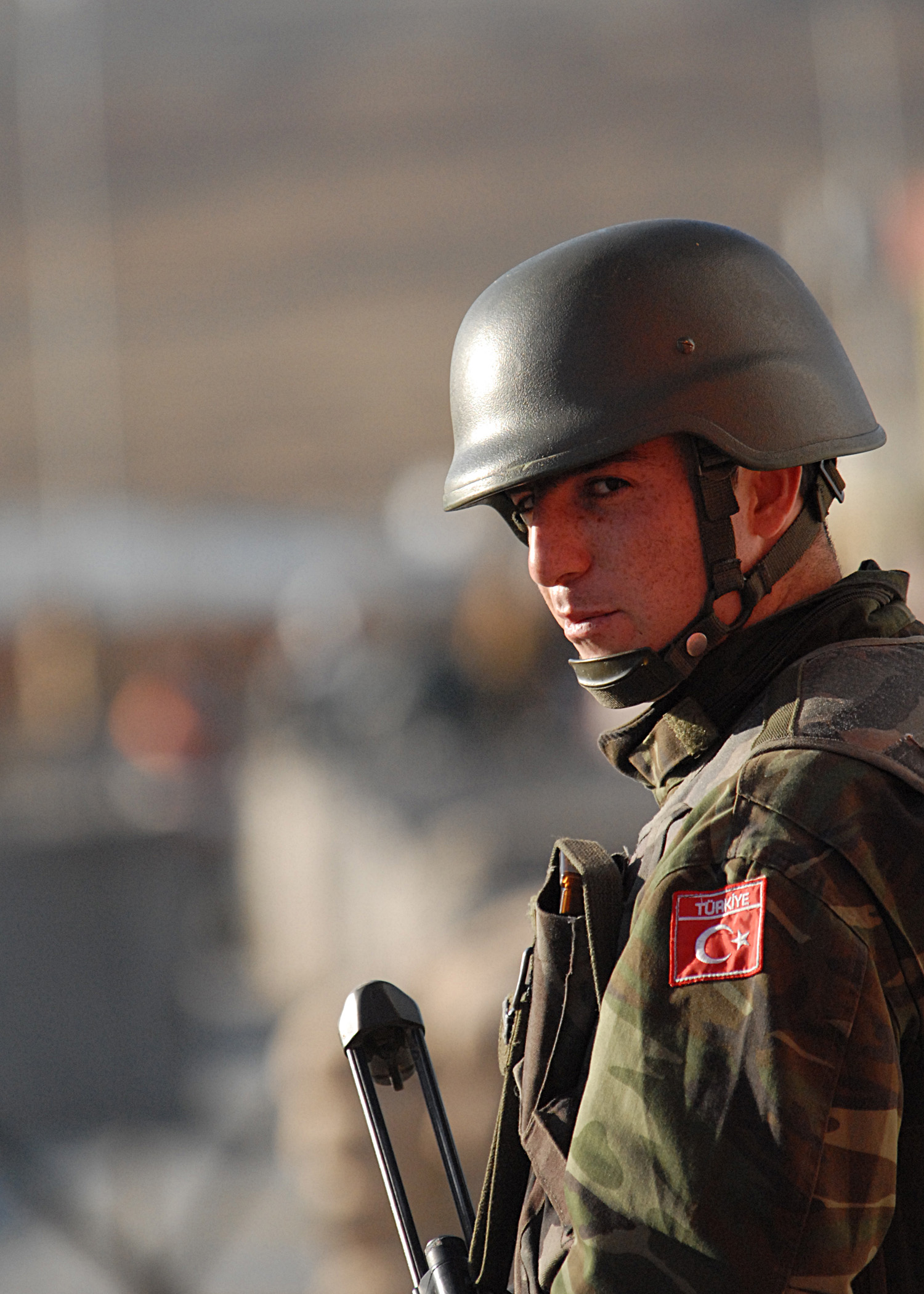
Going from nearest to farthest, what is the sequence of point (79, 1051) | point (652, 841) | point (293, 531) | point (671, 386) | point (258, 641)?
1. point (652, 841)
2. point (671, 386)
3. point (79, 1051)
4. point (258, 641)
5. point (293, 531)

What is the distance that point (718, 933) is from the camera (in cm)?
144

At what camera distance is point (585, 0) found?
2502 cm

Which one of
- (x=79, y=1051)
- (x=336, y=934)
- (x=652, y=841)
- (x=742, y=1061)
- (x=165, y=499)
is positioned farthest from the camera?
(x=165, y=499)

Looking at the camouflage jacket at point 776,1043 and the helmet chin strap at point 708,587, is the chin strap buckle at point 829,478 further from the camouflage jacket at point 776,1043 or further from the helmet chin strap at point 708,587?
the camouflage jacket at point 776,1043

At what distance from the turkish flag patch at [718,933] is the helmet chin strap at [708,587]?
1.22 feet

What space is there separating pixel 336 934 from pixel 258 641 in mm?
11096

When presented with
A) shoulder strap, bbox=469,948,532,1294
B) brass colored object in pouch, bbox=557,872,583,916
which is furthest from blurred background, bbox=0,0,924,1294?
brass colored object in pouch, bbox=557,872,583,916

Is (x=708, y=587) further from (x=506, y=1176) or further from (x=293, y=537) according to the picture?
(x=293, y=537)

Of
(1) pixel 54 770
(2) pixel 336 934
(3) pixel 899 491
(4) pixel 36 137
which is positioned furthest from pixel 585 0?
(2) pixel 336 934

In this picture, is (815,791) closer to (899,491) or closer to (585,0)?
(899,491)

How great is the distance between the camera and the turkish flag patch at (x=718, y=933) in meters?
1.41

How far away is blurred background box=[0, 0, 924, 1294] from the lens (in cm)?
658

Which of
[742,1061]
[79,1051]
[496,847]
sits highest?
[742,1061]

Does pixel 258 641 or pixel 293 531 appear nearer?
pixel 258 641
